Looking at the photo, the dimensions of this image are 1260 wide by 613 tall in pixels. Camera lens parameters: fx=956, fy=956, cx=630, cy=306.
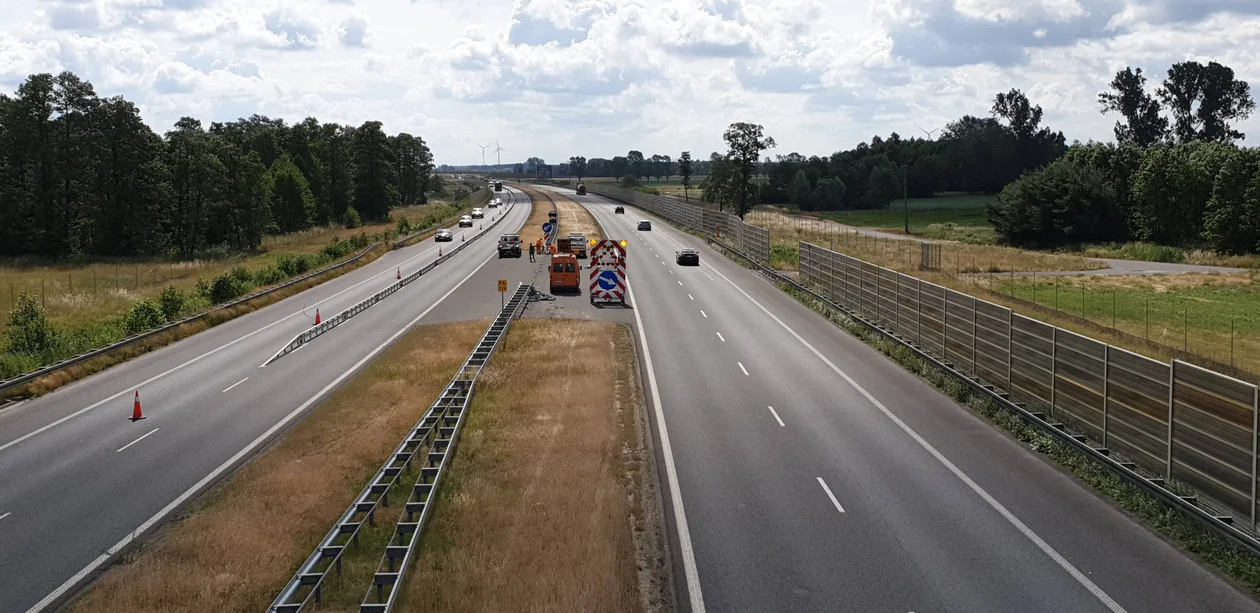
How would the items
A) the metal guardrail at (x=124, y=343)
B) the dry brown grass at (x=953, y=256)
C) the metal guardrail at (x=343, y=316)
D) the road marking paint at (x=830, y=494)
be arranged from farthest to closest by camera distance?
the dry brown grass at (x=953, y=256), the metal guardrail at (x=343, y=316), the metal guardrail at (x=124, y=343), the road marking paint at (x=830, y=494)

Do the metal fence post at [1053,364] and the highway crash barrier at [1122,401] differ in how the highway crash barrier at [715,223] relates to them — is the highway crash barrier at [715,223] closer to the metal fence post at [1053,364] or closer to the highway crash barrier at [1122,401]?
the highway crash barrier at [1122,401]

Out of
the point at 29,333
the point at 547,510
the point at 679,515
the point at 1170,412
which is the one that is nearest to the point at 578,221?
the point at 29,333

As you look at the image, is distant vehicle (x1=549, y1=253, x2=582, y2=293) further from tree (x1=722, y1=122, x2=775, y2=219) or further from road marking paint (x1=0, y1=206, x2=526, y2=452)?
tree (x1=722, y1=122, x2=775, y2=219)

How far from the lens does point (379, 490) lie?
18031 millimetres

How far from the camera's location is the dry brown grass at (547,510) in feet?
45.1

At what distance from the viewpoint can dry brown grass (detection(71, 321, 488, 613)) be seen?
14016 mm

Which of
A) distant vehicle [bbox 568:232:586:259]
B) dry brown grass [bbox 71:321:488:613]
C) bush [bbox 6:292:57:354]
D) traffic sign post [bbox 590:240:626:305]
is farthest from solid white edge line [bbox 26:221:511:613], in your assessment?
distant vehicle [bbox 568:232:586:259]

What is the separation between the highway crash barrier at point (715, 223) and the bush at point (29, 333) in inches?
1733

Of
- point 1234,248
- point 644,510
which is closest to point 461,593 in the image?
point 644,510

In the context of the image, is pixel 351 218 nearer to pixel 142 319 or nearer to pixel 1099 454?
pixel 142 319

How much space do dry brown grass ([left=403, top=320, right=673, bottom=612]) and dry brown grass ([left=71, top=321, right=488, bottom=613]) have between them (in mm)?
1792

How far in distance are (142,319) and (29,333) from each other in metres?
5.62

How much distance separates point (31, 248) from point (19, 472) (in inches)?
2823

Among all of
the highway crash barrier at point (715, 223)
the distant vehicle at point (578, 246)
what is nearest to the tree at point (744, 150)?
the highway crash barrier at point (715, 223)
